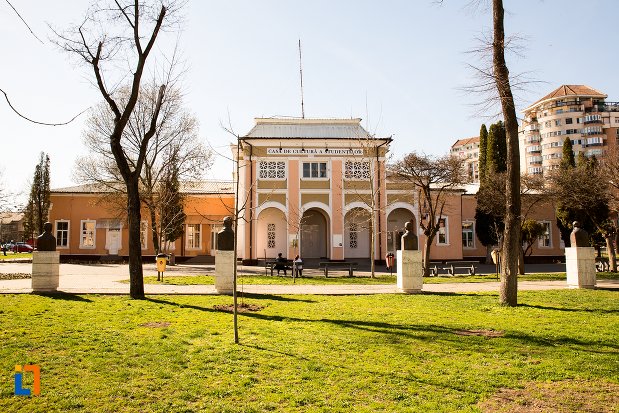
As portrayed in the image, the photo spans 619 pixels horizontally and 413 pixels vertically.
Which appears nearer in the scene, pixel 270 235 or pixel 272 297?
pixel 272 297

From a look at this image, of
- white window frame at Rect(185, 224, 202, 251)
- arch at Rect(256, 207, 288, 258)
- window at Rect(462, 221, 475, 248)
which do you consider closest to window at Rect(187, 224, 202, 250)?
white window frame at Rect(185, 224, 202, 251)

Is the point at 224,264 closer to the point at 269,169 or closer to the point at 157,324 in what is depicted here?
the point at 157,324

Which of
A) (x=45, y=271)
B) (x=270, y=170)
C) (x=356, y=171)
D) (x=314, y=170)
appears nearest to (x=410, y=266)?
(x=45, y=271)

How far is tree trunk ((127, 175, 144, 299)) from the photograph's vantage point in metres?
12.8

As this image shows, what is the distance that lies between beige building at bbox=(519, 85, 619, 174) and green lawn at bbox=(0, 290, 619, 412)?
7590 centimetres

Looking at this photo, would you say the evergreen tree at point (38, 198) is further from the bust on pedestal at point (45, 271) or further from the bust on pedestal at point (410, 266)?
the bust on pedestal at point (410, 266)

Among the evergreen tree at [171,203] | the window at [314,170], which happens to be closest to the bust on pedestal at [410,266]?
the evergreen tree at [171,203]

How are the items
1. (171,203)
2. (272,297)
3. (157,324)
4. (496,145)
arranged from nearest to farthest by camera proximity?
(157,324)
(272,297)
(171,203)
(496,145)

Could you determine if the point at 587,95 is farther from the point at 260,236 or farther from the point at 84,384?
the point at 84,384

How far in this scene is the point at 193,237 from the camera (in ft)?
129

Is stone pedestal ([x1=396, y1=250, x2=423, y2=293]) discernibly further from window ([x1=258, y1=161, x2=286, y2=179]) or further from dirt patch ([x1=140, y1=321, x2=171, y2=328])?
window ([x1=258, y1=161, x2=286, y2=179])

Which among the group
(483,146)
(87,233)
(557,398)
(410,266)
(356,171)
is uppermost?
(483,146)

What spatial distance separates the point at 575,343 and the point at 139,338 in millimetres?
6874

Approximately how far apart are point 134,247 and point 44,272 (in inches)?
124
